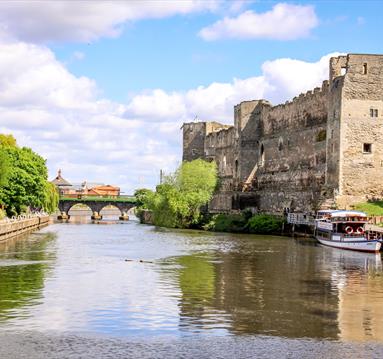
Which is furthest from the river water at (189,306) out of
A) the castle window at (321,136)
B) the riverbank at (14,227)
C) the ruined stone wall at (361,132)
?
the castle window at (321,136)

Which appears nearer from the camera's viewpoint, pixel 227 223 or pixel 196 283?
pixel 196 283

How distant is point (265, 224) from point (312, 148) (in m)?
8.57

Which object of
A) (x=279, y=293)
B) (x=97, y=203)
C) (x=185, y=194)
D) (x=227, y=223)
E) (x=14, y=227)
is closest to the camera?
(x=279, y=293)

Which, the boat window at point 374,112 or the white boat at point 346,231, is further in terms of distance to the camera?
the boat window at point 374,112

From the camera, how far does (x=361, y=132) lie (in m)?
61.4

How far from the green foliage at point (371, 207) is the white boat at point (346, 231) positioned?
12.2 ft

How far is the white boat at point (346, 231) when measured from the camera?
155 feet

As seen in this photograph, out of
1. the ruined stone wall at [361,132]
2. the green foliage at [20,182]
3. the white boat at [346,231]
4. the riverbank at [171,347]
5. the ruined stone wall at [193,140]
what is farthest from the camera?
the ruined stone wall at [193,140]

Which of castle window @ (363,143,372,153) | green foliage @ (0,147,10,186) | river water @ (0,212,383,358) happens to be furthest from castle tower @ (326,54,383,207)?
green foliage @ (0,147,10,186)

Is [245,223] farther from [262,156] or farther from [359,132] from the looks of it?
[359,132]

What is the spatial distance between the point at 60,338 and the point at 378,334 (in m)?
8.17

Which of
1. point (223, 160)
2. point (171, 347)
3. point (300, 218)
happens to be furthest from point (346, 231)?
point (223, 160)

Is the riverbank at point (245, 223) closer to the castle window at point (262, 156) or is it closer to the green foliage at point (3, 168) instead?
the castle window at point (262, 156)

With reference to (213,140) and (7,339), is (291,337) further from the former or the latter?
(213,140)
